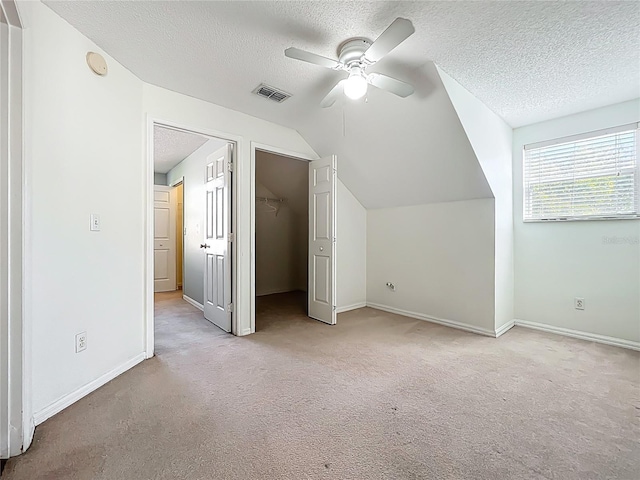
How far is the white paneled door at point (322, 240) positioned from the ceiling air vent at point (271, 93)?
3.08 ft

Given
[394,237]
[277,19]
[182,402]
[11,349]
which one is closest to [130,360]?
[182,402]

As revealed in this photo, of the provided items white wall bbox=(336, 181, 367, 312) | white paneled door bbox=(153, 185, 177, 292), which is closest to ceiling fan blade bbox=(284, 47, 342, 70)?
white wall bbox=(336, 181, 367, 312)

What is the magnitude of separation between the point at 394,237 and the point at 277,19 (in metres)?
3.05

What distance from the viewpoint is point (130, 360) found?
2.36 metres

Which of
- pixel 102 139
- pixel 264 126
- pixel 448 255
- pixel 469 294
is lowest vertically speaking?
pixel 469 294

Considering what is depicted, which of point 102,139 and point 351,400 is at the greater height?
point 102,139

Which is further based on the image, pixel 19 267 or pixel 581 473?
pixel 19 267

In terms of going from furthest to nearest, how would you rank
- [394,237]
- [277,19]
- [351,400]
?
1. [394,237]
2. [351,400]
3. [277,19]

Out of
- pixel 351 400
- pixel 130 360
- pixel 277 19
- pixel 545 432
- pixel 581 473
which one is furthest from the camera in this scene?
pixel 130 360

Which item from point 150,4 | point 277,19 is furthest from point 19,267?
point 277,19

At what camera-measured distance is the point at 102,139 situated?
213 cm

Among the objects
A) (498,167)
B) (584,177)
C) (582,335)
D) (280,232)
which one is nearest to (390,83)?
(498,167)

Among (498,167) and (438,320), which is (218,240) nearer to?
(438,320)

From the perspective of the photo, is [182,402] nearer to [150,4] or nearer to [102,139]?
[102,139]
